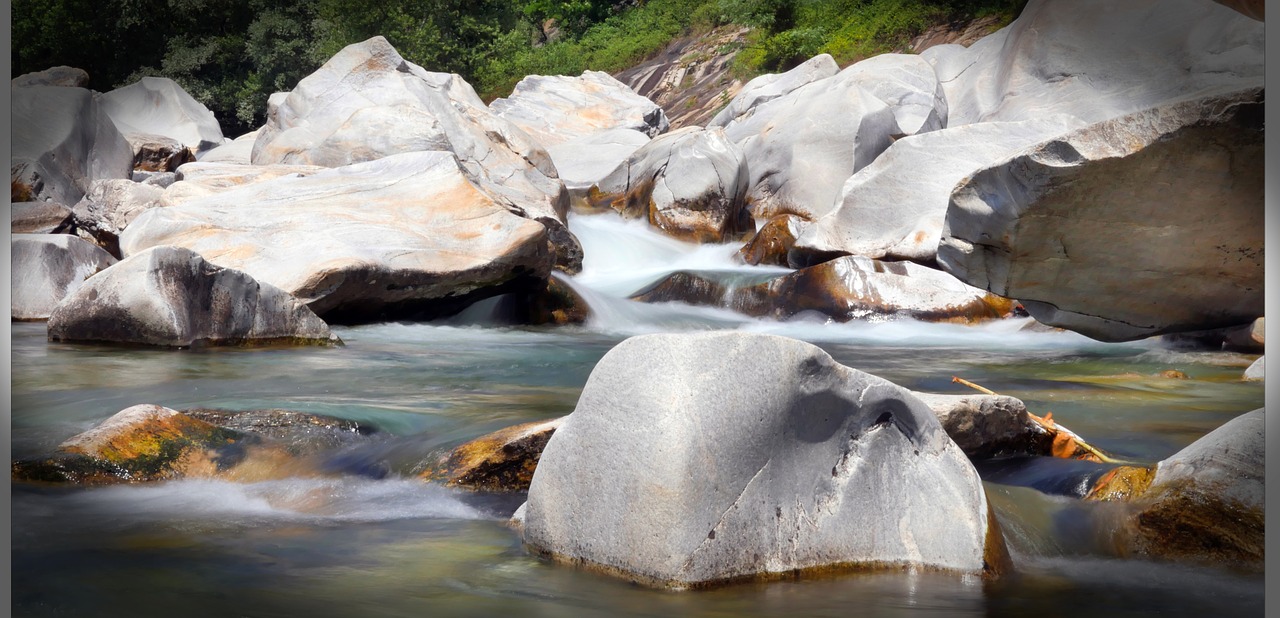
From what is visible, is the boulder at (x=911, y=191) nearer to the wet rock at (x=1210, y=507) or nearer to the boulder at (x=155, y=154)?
the wet rock at (x=1210, y=507)

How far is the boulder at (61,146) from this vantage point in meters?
9.91

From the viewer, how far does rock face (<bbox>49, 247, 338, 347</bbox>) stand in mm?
5840

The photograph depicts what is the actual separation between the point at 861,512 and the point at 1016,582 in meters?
0.39

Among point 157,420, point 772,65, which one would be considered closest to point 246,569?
point 157,420

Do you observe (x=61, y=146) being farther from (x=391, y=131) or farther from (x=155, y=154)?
(x=155, y=154)

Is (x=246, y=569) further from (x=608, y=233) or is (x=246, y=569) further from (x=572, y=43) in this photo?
(x=572, y=43)

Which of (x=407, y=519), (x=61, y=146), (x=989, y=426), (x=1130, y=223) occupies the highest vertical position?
(x=61, y=146)

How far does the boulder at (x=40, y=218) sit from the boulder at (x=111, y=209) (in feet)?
0.55

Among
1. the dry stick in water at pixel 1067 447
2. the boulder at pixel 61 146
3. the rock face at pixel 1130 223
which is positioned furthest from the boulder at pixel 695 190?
the dry stick in water at pixel 1067 447

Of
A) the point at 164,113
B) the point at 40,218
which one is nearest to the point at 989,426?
the point at 40,218

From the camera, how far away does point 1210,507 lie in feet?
9.03

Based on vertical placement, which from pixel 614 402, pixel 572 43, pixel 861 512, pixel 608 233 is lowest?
pixel 861 512

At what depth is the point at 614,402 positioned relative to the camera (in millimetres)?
2480

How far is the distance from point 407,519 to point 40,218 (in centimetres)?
700
